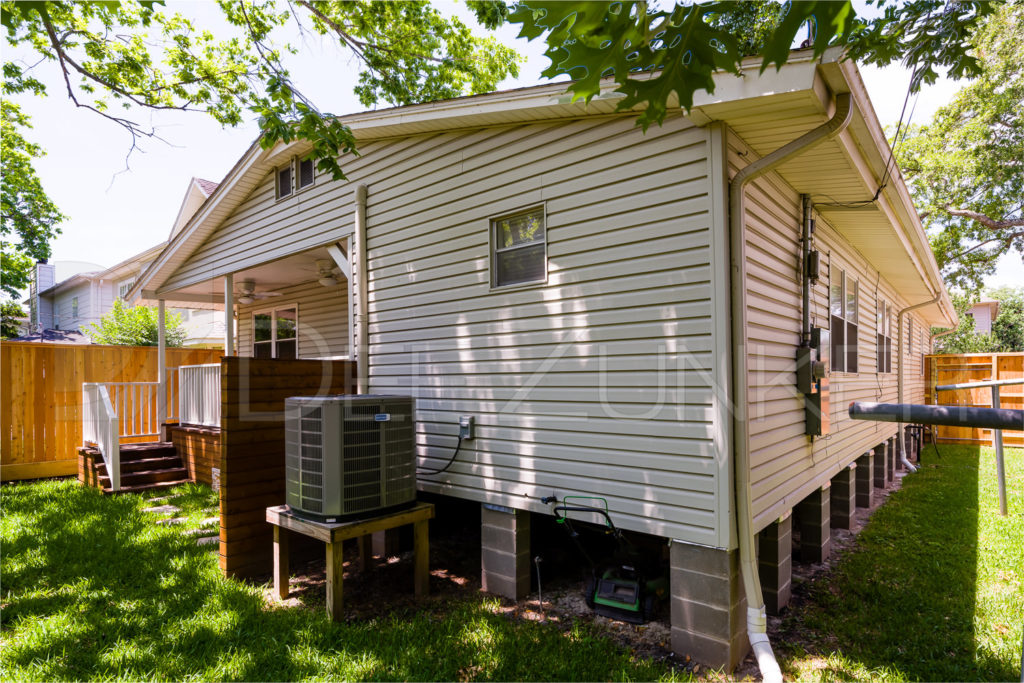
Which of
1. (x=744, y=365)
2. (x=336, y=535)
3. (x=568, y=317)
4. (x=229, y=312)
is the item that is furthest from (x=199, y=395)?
(x=744, y=365)

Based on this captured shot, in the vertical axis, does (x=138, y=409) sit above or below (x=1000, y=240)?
below

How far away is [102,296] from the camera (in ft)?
71.8

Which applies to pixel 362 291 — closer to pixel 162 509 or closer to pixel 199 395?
pixel 162 509

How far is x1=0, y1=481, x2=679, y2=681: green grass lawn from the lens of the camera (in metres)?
3.30

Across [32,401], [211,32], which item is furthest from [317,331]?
[211,32]

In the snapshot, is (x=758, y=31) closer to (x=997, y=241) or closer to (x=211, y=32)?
(x=211, y=32)

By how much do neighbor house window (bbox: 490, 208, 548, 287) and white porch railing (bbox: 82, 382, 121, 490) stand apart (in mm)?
6633

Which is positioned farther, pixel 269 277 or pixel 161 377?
pixel 161 377

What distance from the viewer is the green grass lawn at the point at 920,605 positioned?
340cm

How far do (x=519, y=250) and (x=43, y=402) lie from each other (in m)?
9.32

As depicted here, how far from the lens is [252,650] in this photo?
3562 millimetres

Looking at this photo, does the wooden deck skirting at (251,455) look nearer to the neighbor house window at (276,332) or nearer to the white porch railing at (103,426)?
the white porch railing at (103,426)

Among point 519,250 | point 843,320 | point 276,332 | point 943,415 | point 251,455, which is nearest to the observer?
point 943,415

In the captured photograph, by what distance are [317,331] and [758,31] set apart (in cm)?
919
